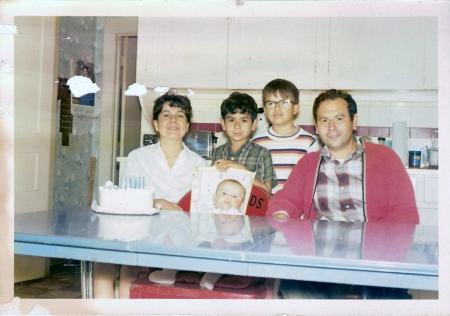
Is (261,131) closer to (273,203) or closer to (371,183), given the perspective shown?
(273,203)

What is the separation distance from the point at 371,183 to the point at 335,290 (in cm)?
80

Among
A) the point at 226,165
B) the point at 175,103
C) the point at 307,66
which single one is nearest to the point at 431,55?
the point at 307,66

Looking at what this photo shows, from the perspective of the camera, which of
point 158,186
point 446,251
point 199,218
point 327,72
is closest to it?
point 446,251

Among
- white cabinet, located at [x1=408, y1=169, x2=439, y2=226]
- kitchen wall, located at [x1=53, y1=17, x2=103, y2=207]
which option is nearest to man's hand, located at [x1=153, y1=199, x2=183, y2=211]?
kitchen wall, located at [x1=53, y1=17, x2=103, y2=207]

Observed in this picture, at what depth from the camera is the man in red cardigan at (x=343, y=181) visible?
2.21 metres

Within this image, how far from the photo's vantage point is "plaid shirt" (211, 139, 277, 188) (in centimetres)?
246

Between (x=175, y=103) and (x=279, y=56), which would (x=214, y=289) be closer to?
(x=175, y=103)

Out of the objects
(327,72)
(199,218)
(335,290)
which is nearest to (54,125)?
(199,218)

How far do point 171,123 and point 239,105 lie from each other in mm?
374

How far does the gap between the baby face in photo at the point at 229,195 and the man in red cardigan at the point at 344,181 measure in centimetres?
17

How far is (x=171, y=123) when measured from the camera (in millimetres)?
2572

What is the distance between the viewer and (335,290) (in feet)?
5.19

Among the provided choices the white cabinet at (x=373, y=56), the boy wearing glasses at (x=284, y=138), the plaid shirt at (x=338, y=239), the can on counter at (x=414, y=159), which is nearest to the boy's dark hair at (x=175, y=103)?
the boy wearing glasses at (x=284, y=138)

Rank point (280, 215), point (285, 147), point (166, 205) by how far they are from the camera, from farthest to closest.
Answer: point (285, 147) → point (166, 205) → point (280, 215)
